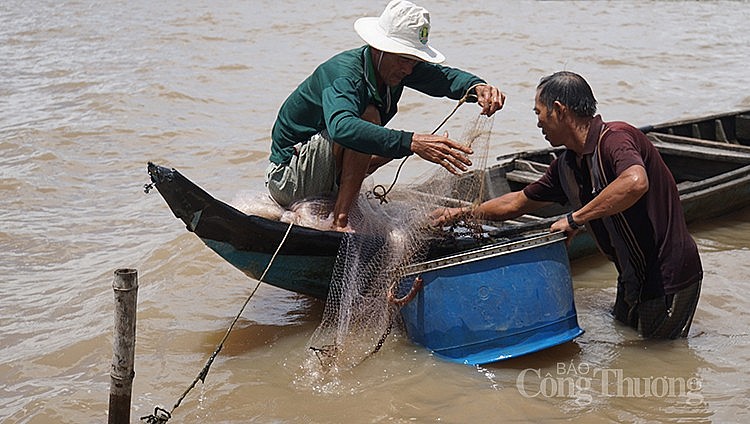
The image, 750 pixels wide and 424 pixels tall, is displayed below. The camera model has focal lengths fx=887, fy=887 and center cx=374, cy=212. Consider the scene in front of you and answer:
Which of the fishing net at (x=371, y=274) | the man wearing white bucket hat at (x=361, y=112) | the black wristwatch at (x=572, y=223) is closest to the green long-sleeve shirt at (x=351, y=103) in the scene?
the man wearing white bucket hat at (x=361, y=112)

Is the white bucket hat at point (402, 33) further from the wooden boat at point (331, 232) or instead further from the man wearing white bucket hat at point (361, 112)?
the wooden boat at point (331, 232)

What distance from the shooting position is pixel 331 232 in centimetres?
408

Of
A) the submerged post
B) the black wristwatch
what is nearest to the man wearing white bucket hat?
the black wristwatch

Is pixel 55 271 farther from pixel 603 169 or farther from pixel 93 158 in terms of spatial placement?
pixel 603 169

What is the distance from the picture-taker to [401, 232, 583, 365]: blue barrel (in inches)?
149

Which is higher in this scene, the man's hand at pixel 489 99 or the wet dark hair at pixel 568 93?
the wet dark hair at pixel 568 93

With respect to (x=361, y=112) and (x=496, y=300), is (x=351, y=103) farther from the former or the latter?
(x=496, y=300)

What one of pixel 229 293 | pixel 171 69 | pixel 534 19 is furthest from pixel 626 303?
pixel 534 19

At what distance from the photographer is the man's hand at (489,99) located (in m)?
4.19

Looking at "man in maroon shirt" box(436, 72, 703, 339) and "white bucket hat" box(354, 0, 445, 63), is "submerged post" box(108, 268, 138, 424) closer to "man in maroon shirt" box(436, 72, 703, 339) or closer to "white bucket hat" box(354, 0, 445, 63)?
"white bucket hat" box(354, 0, 445, 63)

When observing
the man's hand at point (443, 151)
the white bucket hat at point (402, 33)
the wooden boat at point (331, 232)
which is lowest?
the wooden boat at point (331, 232)

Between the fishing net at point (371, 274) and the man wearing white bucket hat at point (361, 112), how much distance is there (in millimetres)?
145

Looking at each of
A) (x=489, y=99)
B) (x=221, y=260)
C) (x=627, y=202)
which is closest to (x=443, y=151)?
(x=489, y=99)

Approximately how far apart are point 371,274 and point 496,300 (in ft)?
1.91
